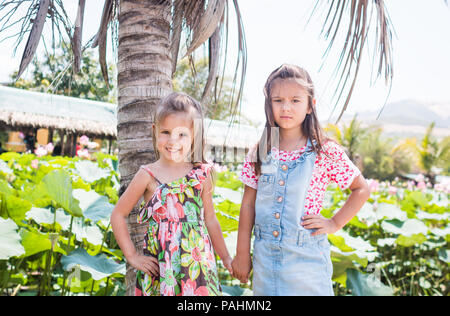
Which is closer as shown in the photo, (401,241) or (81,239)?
(81,239)

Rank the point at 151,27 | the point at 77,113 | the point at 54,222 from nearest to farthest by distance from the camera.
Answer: the point at 151,27 → the point at 54,222 → the point at 77,113

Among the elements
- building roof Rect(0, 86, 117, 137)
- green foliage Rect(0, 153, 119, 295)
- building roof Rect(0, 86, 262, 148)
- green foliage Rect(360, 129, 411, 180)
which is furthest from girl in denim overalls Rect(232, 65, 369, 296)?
green foliage Rect(360, 129, 411, 180)

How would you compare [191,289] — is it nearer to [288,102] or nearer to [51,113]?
[288,102]

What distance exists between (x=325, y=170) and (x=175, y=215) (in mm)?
580

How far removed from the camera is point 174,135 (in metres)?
1.29

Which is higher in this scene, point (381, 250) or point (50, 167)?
point (50, 167)

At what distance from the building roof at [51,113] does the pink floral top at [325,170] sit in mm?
9399

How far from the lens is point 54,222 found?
2.00 metres

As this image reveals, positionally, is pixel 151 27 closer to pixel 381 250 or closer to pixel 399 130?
pixel 381 250

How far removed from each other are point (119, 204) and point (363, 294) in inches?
58.7

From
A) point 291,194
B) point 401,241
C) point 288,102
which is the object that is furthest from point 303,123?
point 401,241

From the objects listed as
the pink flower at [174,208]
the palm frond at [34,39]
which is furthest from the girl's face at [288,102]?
the palm frond at [34,39]

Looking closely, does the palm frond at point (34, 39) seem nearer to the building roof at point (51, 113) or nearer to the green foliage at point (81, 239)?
the green foliage at point (81, 239)
